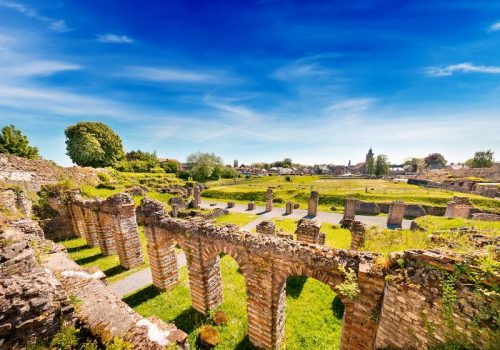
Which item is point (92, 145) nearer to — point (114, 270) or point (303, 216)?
point (114, 270)

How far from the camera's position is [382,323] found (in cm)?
474

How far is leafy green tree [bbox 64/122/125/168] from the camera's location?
37812 mm

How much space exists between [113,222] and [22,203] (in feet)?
33.6

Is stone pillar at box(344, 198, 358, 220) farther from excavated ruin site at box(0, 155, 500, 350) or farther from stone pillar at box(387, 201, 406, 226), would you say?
excavated ruin site at box(0, 155, 500, 350)

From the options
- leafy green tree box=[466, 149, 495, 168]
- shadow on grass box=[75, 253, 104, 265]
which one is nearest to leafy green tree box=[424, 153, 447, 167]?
leafy green tree box=[466, 149, 495, 168]

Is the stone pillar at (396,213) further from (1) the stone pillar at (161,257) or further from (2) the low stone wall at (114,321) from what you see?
(2) the low stone wall at (114,321)

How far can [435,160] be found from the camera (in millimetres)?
107000

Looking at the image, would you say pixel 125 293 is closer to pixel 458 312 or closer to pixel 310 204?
pixel 458 312

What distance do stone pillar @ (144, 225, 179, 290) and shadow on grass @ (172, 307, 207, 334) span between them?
6.63 feet

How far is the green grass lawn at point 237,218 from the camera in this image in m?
24.6

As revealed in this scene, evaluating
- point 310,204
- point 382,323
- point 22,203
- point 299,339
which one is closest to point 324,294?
point 299,339

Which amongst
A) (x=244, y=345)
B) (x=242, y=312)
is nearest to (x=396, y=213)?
(x=242, y=312)

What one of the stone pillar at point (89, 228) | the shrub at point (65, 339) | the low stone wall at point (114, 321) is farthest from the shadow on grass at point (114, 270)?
the shrub at point (65, 339)

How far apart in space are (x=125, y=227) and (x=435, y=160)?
143 m
